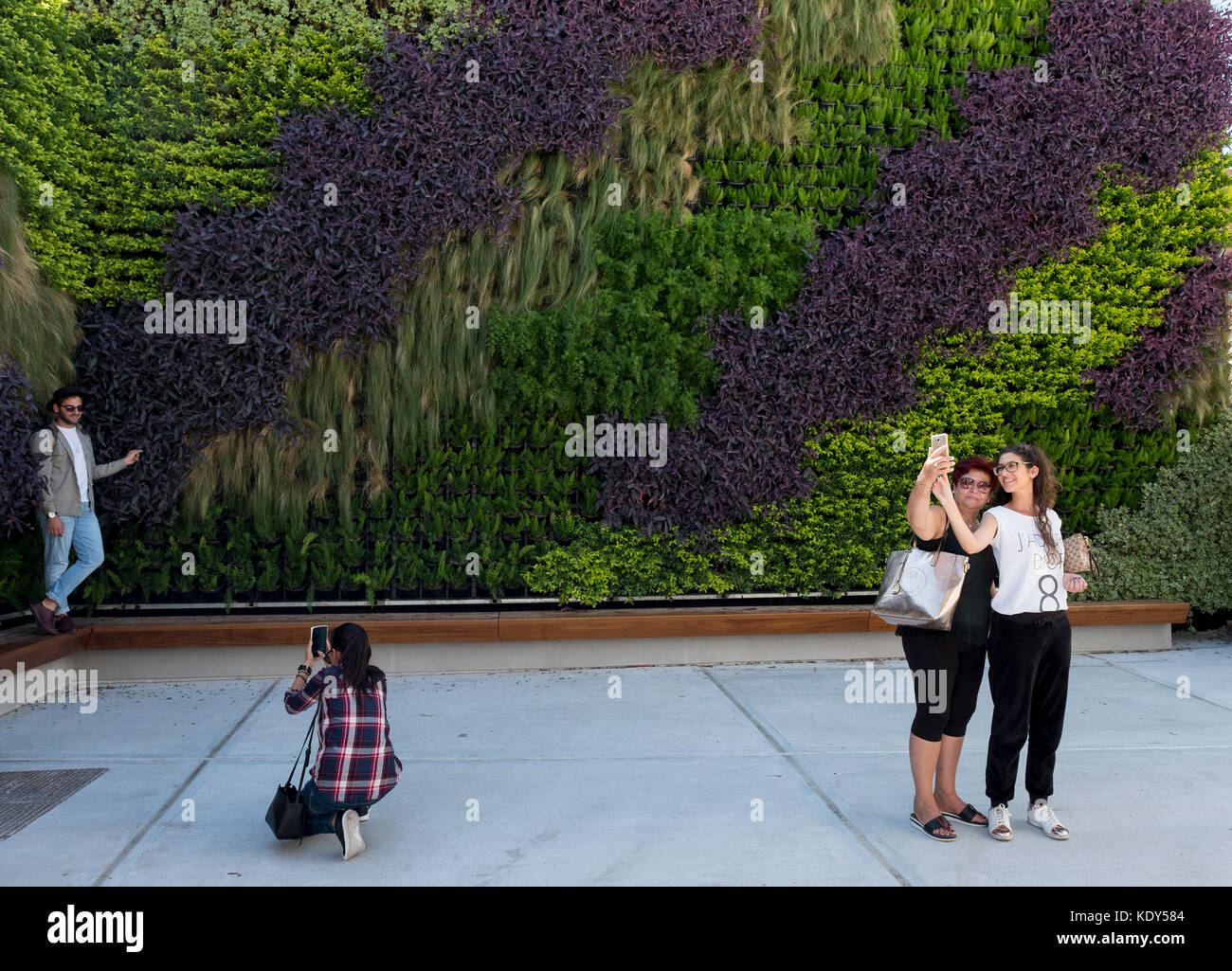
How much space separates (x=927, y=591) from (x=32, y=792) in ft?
13.9

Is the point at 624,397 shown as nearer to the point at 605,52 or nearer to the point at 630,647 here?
the point at 630,647

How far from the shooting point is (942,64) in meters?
8.23

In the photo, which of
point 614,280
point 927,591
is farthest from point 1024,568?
point 614,280

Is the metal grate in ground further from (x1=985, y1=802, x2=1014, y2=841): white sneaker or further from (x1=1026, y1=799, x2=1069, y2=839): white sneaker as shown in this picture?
(x1=1026, y1=799, x2=1069, y2=839): white sneaker

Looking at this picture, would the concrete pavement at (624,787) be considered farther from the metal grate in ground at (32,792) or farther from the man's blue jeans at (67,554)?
the man's blue jeans at (67,554)

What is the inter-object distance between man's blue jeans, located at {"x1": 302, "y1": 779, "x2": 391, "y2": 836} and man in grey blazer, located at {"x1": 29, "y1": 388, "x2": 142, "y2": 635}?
→ 12.0 ft

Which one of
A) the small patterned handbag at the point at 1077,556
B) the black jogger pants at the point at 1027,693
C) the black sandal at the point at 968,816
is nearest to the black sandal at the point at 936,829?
the black sandal at the point at 968,816

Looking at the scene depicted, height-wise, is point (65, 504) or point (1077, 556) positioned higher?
point (65, 504)

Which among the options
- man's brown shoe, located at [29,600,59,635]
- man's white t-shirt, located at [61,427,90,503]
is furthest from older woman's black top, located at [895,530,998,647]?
man's brown shoe, located at [29,600,59,635]

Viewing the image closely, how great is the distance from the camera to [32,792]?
4.79 m

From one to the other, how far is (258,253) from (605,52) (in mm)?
2978

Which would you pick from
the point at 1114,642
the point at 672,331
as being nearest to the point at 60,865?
the point at 672,331

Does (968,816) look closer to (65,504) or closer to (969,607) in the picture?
(969,607)

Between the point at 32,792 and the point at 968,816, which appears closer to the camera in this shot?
the point at 968,816
